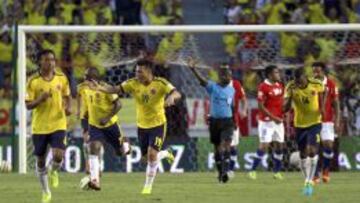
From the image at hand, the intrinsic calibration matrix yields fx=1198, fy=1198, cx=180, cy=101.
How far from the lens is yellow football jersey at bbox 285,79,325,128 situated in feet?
62.3

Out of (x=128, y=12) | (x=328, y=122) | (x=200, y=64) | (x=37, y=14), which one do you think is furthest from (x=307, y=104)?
(x=37, y=14)

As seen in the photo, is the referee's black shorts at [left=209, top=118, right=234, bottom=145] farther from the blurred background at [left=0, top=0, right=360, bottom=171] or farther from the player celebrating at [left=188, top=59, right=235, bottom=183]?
the blurred background at [left=0, top=0, right=360, bottom=171]

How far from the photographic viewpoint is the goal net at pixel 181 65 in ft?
84.8

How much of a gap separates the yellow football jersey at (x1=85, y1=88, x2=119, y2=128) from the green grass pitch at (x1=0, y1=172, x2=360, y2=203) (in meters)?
1.11

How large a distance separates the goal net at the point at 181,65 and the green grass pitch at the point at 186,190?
6.97 feet

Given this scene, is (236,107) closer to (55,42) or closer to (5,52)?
(55,42)

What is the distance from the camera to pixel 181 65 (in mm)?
26125

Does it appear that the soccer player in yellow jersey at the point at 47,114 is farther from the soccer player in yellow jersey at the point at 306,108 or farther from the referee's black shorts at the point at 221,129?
the referee's black shorts at the point at 221,129

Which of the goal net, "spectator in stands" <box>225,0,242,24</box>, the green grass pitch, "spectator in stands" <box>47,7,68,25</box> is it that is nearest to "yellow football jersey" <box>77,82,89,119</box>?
the green grass pitch

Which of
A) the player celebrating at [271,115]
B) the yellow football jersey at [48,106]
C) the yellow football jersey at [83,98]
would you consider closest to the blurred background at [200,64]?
the player celebrating at [271,115]

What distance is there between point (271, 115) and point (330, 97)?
194 centimetres

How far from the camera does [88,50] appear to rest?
85.8 ft

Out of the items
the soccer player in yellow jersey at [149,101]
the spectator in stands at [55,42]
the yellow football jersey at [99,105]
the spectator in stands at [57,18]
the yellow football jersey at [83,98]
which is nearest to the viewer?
the soccer player in yellow jersey at [149,101]

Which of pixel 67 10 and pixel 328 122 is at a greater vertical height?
pixel 67 10
